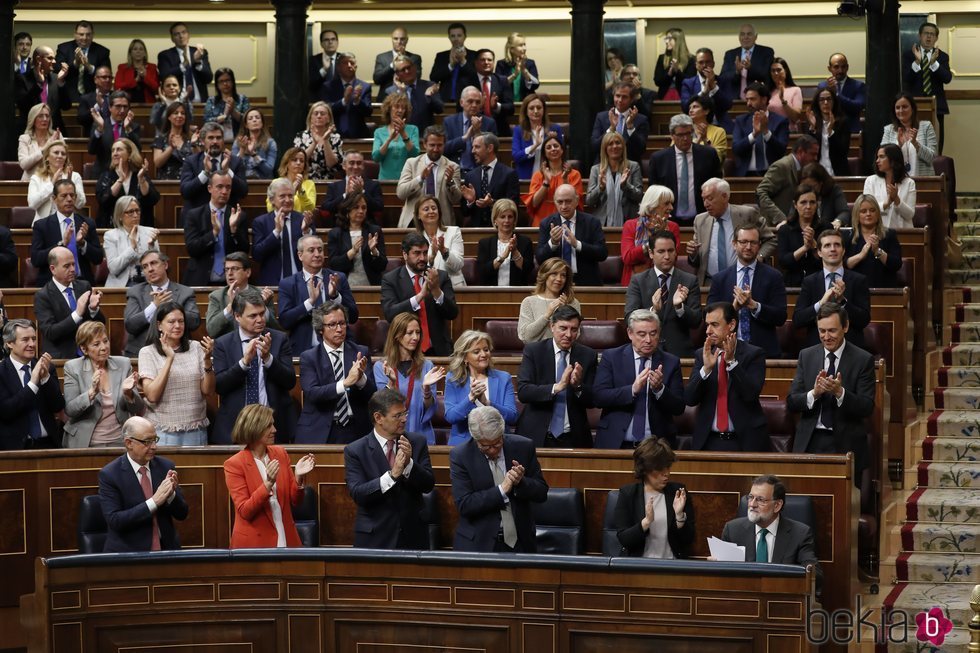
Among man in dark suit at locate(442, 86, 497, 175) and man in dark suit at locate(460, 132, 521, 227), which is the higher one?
man in dark suit at locate(442, 86, 497, 175)

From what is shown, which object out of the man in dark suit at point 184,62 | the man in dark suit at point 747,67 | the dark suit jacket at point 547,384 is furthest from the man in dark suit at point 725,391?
Result: the man in dark suit at point 184,62

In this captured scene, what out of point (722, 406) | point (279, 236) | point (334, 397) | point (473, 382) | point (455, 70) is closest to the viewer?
point (473, 382)

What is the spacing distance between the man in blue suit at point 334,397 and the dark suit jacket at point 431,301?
2.72 feet

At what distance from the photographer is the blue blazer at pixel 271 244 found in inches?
347

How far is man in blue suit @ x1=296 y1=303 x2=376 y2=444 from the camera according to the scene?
23.9 ft

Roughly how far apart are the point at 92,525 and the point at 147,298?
1.69 m

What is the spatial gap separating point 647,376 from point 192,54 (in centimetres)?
699

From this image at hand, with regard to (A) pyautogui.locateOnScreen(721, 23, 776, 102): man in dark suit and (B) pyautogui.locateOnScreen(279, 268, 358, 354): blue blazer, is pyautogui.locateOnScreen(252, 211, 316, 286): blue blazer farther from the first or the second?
(A) pyautogui.locateOnScreen(721, 23, 776, 102): man in dark suit

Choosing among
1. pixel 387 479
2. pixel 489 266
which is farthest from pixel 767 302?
pixel 387 479

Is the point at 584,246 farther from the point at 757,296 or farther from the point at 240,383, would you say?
the point at 240,383

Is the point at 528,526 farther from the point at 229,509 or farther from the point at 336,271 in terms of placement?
the point at 336,271

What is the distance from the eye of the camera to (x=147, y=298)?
321 inches

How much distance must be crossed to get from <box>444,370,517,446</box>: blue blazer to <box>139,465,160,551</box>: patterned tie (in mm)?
1315

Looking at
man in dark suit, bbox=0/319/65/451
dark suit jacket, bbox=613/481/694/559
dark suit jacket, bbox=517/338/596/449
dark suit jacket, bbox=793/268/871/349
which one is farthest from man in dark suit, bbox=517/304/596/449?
man in dark suit, bbox=0/319/65/451
